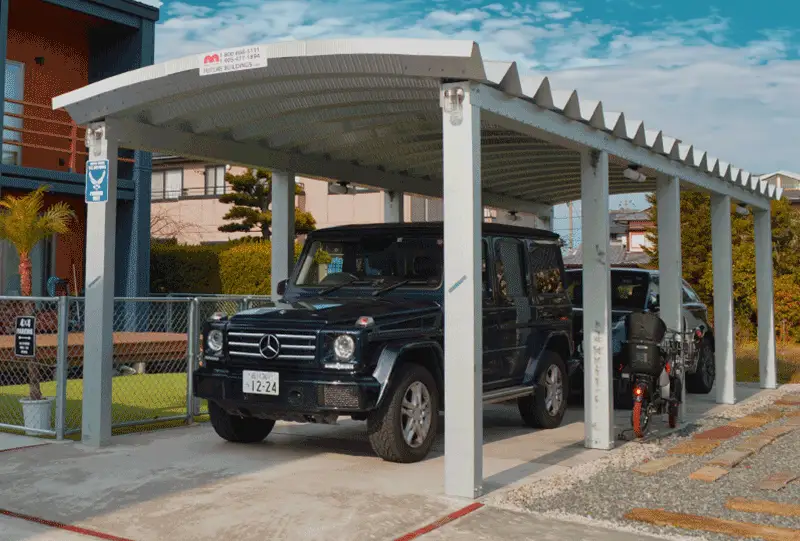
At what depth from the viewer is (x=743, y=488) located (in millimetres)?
6371

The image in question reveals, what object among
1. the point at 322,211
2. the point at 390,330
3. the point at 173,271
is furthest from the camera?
the point at 322,211

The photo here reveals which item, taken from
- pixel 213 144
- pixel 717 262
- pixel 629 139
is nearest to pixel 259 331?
pixel 213 144

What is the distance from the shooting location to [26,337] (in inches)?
321

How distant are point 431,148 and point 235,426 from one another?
405 centimetres

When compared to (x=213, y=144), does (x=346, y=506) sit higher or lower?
lower

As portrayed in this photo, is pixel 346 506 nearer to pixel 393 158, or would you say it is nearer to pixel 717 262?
pixel 393 158

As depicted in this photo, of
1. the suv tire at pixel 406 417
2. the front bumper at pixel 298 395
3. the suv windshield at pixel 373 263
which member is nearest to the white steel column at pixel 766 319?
the suv windshield at pixel 373 263

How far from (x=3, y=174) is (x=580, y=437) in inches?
457

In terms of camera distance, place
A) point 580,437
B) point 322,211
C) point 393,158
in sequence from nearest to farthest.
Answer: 1. point 580,437
2. point 393,158
3. point 322,211

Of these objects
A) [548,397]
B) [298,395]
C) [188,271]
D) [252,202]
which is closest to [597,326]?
[548,397]

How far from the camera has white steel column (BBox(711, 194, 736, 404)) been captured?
37.3 ft

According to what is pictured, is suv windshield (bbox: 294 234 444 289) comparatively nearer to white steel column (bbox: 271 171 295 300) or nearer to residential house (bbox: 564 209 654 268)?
white steel column (bbox: 271 171 295 300)

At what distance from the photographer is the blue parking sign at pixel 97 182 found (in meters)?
7.81

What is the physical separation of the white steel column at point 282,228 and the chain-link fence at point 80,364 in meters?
0.47
